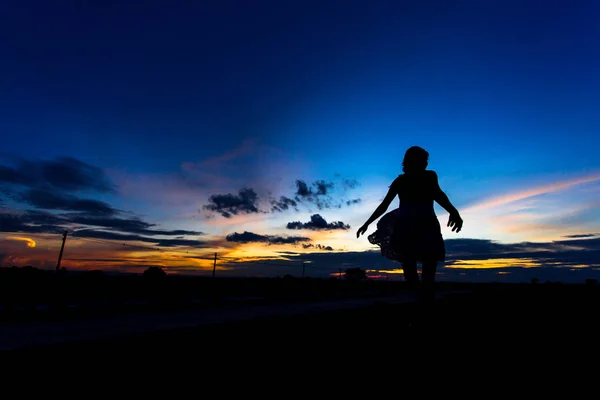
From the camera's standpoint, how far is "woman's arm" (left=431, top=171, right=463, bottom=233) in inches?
180

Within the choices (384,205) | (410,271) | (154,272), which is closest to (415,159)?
(384,205)

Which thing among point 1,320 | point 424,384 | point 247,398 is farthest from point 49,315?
point 424,384

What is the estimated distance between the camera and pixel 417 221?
4438 millimetres

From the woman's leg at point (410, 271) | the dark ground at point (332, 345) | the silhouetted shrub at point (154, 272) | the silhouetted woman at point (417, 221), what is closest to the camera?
the dark ground at point (332, 345)

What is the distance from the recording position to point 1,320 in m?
5.57

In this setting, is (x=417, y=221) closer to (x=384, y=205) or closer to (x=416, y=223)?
(x=416, y=223)

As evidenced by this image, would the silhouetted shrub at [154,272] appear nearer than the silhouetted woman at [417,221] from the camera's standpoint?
No

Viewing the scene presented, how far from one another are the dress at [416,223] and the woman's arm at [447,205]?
0.9 inches

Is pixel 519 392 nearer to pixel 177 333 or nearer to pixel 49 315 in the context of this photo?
pixel 177 333

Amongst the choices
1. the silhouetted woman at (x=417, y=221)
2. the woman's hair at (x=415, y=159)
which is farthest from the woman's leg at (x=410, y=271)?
the woman's hair at (x=415, y=159)

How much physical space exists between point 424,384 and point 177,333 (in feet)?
8.71

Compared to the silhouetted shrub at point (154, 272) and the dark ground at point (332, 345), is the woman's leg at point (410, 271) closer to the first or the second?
the dark ground at point (332, 345)

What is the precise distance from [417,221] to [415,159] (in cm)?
77

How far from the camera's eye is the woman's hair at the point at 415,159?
4613 mm
